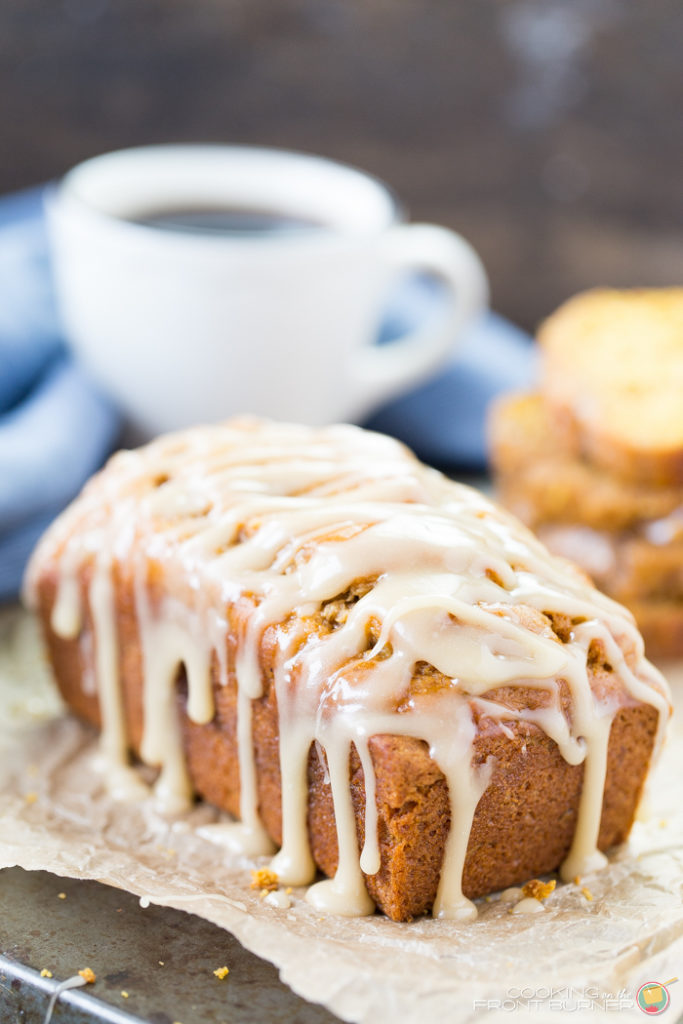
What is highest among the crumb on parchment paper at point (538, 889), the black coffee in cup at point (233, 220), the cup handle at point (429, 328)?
the black coffee in cup at point (233, 220)

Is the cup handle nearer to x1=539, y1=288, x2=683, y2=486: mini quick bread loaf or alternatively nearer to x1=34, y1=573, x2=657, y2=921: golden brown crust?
x1=539, y1=288, x2=683, y2=486: mini quick bread loaf

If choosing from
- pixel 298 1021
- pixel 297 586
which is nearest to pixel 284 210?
pixel 297 586

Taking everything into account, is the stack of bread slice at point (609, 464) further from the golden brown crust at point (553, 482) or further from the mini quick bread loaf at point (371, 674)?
the mini quick bread loaf at point (371, 674)

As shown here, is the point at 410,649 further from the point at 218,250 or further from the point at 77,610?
the point at 218,250

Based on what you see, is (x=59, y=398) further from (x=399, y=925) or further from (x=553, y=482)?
(x=399, y=925)

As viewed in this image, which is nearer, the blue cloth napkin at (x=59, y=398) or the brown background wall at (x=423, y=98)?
the blue cloth napkin at (x=59, y=398)

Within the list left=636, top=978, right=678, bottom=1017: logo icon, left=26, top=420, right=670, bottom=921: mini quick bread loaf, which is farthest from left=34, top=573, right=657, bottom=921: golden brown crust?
left=636, top=978, right=678, bottom=1017: logo icon

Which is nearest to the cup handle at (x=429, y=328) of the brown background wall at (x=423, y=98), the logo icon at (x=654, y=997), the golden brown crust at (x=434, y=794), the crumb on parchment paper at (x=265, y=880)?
the golden brown crust at (x=434, y=794)
